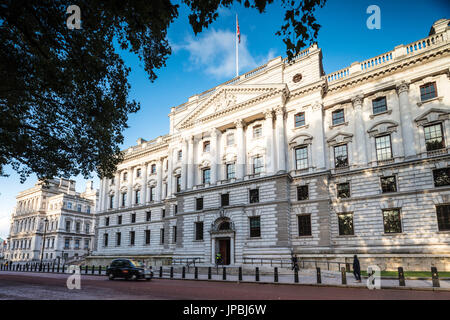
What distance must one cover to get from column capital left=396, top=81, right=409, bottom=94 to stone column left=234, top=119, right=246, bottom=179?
1613 centimetres

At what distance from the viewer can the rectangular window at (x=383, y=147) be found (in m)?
28.4

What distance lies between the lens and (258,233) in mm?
31250

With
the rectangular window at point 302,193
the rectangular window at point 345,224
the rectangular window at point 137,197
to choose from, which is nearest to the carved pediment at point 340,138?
the rectangular window at point 302,193

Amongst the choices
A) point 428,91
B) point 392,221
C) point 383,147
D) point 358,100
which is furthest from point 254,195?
point 428,91

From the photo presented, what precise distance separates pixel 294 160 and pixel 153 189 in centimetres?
2569

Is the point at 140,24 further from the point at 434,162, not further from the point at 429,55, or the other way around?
the point at 429,55

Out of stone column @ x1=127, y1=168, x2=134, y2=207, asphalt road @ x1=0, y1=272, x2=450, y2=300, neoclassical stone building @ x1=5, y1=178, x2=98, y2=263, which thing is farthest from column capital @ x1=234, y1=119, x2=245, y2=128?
neoclassical stone building @ x1=5, y1=178, x2=98, y2=263

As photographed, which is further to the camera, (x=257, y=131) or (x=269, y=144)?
(x=257, y=131)

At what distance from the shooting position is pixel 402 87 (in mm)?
28422

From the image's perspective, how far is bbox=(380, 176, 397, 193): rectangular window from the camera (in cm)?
2717

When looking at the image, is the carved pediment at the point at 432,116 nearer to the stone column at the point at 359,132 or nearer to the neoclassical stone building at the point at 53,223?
the stone column at the point at 359,132

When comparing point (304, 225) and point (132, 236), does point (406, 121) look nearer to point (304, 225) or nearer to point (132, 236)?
point (304, 225)

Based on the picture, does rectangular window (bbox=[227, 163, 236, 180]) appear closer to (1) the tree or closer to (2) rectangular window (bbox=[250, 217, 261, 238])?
(2) rectangular window (bbox=[250, 217, 261, 238])

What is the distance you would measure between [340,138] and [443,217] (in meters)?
11.2
